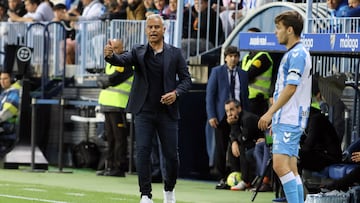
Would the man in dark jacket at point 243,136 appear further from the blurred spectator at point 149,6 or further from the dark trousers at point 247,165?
the blurred spectator at point 149,6

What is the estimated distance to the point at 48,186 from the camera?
17.3 meters

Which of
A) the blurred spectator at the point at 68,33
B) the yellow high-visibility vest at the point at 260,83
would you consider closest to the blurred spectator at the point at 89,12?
the blurred spectator at the point at 68,33

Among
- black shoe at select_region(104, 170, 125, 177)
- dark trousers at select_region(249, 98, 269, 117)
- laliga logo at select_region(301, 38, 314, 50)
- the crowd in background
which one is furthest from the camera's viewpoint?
black shoe at select_region(104, 170, 125, 177)

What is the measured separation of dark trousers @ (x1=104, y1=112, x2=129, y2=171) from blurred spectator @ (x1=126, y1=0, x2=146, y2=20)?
87.4 inches

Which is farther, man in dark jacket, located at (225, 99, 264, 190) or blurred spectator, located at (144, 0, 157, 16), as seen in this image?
blurred spectator, located at (144, 0, 157, 16)

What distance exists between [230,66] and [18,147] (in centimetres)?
507

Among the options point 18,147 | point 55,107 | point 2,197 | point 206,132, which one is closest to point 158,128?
point 2,197

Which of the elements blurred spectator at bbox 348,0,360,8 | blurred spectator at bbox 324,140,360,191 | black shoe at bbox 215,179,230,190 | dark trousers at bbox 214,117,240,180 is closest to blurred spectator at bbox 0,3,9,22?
dark trousers at bbox 214,117,240,180

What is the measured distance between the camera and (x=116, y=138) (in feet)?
65.4

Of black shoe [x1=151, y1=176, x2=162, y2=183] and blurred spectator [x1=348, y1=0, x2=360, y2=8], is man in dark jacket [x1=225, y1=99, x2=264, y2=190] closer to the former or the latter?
black shoe [x1=151, y1=176, x2=162, y2=183]

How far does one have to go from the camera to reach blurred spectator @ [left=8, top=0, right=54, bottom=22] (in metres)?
24.9

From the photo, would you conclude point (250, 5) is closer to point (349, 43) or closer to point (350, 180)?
point (349, 43)

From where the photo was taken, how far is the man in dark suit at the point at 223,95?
1792 centimetres

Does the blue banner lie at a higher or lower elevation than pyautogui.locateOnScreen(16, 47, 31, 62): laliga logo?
higher
